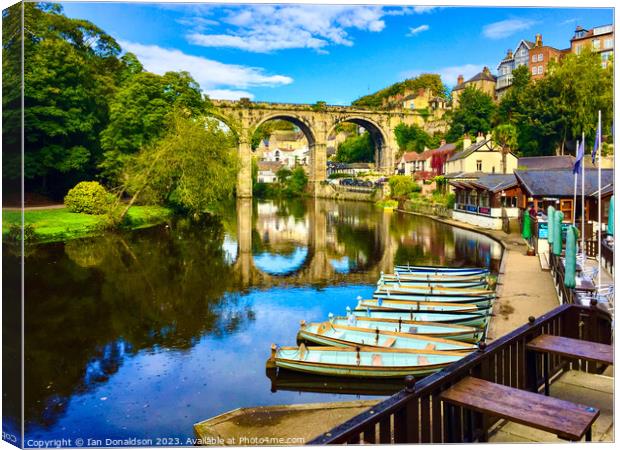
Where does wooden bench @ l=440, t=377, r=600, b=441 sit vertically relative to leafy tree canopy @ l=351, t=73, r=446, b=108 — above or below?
below

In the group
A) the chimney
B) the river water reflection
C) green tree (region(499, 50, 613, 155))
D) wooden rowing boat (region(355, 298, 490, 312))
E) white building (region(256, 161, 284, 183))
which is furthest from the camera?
white building (region(256, 161, 284, 183))

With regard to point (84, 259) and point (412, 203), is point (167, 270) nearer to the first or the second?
point (84, 259)

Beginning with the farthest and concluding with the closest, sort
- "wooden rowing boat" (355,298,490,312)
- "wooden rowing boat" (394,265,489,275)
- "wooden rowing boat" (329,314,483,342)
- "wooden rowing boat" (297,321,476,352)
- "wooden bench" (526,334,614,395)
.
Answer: "wooden rowing boat" (394,265,489,275) < "wooden rowing boat" (355,298,490,312) < "wooden rowing boat" (329,314,483,342) < "wooden rowing boat" (297,321,476,352) < "wooden bench" (526,334,614,395)

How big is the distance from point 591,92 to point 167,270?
16291 millimetres

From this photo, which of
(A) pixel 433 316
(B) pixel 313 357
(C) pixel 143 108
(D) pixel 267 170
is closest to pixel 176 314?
(B) pixel 313 357

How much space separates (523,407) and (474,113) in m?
44.0

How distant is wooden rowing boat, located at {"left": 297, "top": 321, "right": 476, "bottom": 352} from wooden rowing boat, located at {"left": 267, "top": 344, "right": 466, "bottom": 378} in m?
0.27

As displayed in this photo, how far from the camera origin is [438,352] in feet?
32.3

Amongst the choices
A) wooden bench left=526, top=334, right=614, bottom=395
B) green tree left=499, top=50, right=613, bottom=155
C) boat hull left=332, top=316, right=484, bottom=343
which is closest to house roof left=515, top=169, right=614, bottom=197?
green tree left=499, top=50, right=613, bottom=155

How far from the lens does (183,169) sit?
3116 centimetres

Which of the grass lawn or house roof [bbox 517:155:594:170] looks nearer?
the grass lawn

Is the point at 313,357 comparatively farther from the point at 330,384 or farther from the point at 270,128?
the point at 270,128

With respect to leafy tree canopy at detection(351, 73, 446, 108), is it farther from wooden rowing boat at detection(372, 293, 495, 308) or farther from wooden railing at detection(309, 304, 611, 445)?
wooden railing at detection(309, 304, 611, 445)

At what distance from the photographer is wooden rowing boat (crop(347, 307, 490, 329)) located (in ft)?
40.5
